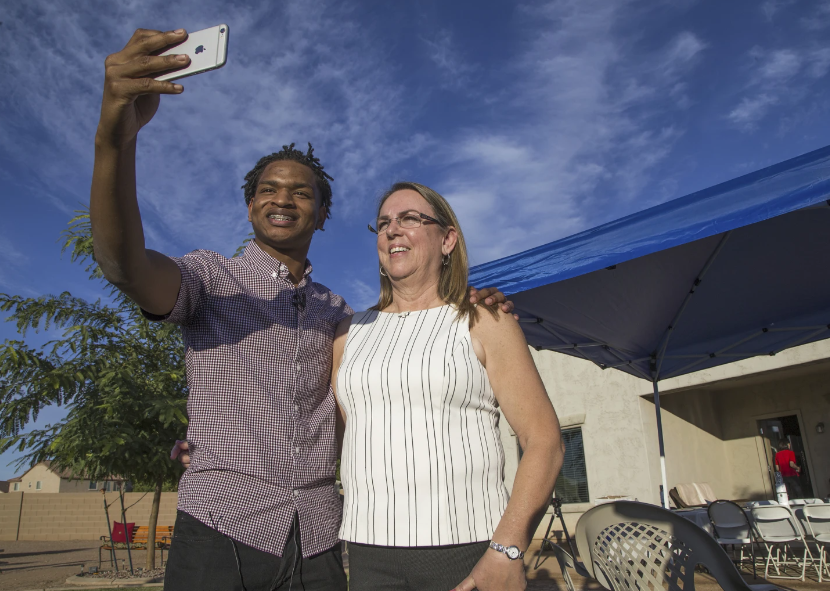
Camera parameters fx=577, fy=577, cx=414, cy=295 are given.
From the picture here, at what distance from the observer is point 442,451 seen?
137cm

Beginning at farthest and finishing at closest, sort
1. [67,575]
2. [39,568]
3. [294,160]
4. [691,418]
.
→ [691,418] → [39,568] → [67,575] → [294,160]

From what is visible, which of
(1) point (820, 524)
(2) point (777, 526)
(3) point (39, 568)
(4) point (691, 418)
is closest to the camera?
(1) point (820, 524)

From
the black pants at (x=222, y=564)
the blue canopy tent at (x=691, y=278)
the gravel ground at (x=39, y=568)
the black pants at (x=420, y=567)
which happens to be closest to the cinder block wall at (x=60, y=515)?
the gravel ground at (x=39, y=568)

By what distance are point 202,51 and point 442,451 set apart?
981mm

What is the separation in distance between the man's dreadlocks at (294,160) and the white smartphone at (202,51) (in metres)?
0.96

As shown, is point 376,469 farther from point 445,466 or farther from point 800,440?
point 800,440

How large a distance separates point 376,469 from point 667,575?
4.04 feet

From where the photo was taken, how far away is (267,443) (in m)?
1.48

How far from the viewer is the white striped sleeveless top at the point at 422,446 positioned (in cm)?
133

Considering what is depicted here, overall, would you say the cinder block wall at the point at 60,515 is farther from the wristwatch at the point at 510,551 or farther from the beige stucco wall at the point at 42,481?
the beige stucco wall at the point at 42,481

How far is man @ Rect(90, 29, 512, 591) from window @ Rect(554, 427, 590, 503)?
1194cm

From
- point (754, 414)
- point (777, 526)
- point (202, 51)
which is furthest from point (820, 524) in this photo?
point (754, 414)

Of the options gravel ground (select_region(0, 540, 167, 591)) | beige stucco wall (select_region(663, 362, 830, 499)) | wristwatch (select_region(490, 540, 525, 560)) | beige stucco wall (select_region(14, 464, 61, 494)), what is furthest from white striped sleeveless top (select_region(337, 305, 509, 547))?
beige stucco wall (select_region(14, 464, 61, 494))

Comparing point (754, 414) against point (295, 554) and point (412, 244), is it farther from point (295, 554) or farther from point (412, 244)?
point (295, 554)
